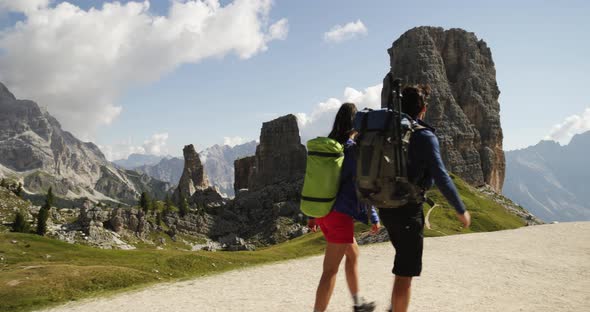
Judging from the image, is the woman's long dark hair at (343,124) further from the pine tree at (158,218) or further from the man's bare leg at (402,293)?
the pine tree at (158,218)

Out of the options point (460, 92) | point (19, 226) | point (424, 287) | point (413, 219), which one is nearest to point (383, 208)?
point (413, 219)

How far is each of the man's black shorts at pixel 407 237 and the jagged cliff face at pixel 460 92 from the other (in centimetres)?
14165

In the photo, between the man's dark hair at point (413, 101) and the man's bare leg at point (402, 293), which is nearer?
the man's bare leg at point (402, 293)

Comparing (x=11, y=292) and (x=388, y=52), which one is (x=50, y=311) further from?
(x=388, y=52)

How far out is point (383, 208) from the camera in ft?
27.8

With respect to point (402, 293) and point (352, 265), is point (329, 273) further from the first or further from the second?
point (402, 293)

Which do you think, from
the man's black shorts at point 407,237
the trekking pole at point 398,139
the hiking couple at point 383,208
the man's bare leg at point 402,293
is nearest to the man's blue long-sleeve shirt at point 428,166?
the hiking couple at point 383,208

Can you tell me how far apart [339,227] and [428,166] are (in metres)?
2.55

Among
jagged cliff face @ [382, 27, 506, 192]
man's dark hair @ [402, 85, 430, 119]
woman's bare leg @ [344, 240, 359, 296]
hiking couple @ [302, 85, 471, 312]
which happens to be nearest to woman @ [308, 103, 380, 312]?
hiking couple @ [302, 85, 471, 312]

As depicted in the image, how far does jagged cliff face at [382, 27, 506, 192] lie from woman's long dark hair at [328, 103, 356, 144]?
14013 cm

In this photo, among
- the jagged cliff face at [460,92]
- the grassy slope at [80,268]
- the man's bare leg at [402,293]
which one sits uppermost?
the jagged cliff face at [460,92]

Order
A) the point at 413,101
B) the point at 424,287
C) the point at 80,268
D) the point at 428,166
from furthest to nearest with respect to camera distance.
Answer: the point at 80,268 < the point at 424,287 < the point at 413,101 < the point at 428,166

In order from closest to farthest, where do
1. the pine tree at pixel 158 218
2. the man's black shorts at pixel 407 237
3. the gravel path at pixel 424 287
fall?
the man's black shorts at pixel 407 237 < the gravel path at pixel 424 287 < the pine tree at pixel 158 218

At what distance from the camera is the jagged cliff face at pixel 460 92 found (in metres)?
149
